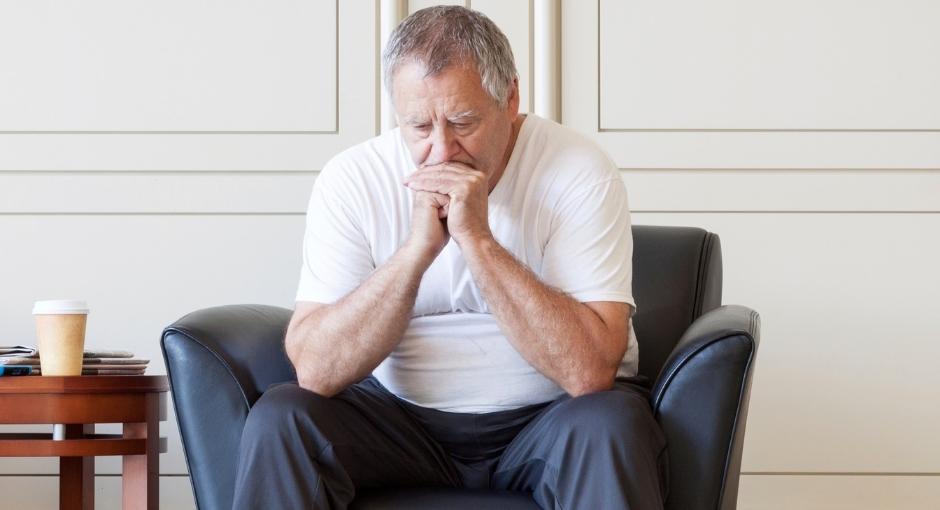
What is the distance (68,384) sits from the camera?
189 centimetres

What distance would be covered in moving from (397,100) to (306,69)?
980mm

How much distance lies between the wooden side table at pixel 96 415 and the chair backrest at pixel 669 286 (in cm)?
91

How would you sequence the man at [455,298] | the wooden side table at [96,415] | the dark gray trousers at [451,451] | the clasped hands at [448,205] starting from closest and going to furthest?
the dark gray trousers at [451,451] < the man at [455,298] < the clasped hands at [448,205] < the wooden side table at [96,415]

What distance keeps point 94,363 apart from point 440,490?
2.90ft

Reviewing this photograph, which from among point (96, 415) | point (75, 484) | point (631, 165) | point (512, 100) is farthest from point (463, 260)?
point (75, 484)

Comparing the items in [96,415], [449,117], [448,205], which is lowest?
[96,415]

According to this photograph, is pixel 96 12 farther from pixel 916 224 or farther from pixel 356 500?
pixel 916 224

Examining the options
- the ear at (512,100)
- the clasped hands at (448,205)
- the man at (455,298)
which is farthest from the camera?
the ear at (512,100)

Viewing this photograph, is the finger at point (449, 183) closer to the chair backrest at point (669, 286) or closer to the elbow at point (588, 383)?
the elbow at point (588, 383)

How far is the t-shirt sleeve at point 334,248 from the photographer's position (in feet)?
5.53

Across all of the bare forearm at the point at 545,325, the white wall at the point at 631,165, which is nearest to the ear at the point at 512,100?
the bare forearm at the point at 545,325

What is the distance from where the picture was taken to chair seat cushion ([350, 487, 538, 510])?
4.63 feet

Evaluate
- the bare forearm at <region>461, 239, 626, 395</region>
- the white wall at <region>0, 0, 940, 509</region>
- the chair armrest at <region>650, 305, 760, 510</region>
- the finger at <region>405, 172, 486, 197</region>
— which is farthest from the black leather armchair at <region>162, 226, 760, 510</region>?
the white wall at <region>0, 0, 940, 509</region>

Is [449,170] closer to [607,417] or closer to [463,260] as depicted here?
[463,260]
